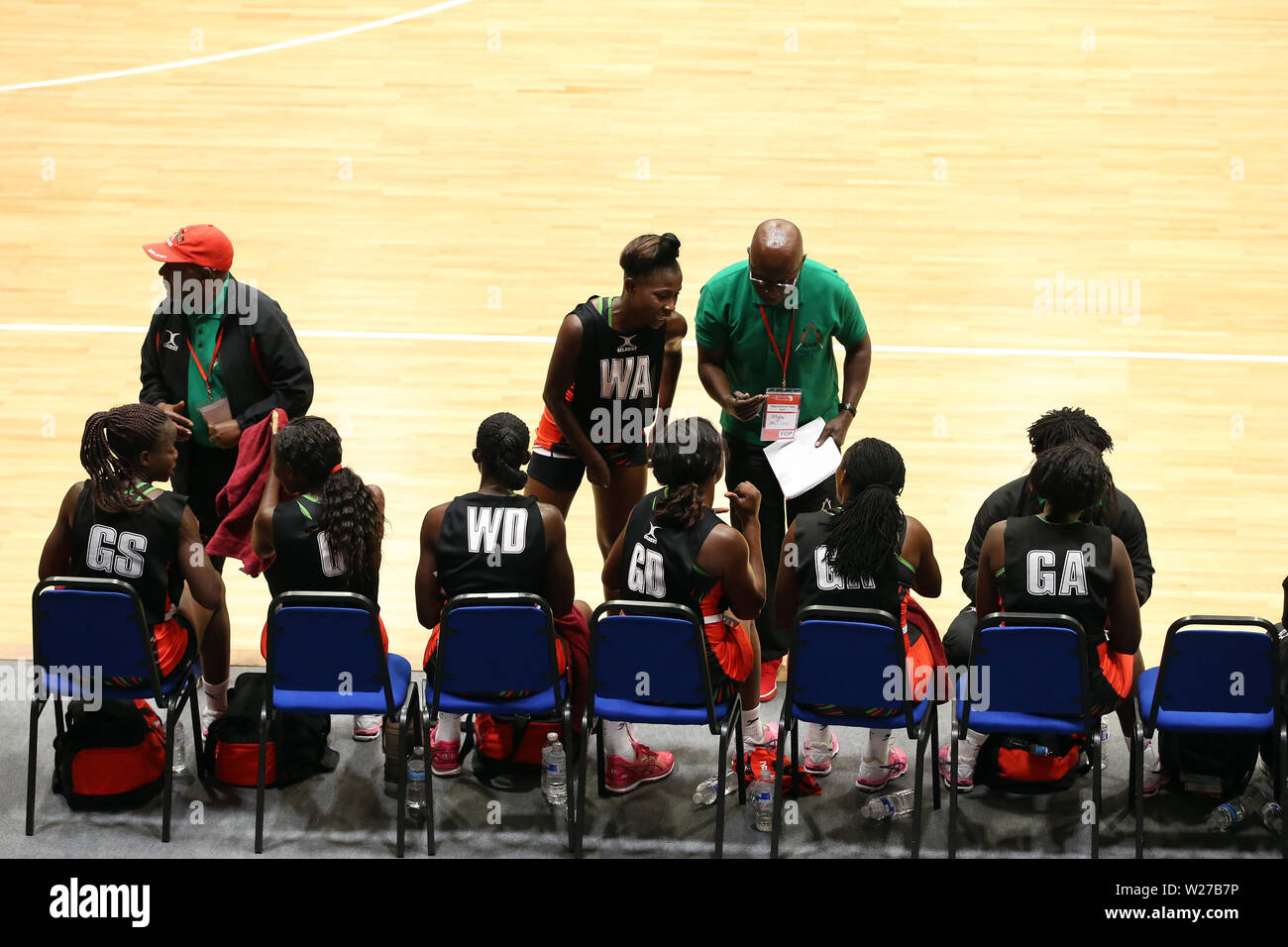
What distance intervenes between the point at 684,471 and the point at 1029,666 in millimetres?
1294

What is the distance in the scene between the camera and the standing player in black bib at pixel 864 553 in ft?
16.6

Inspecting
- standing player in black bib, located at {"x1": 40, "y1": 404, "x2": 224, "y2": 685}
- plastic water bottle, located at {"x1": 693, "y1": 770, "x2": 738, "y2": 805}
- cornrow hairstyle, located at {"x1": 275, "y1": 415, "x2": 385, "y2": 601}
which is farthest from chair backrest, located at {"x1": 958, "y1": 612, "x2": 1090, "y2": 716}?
standing player in black bib, located at {"x1": 40, "y1": 404, "x2": 224, "y2": 685}

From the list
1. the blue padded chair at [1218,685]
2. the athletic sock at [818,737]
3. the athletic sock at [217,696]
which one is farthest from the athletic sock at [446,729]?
the blue padded chair at [1218,685]

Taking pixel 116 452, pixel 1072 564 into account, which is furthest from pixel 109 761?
pixel 1072 564

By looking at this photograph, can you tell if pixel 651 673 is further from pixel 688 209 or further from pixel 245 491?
pixel 688 209

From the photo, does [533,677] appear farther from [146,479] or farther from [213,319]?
[213,319]

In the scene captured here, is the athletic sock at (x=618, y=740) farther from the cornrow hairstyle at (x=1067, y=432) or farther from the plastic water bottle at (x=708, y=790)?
the cornrow hairstyle at (x=1067, y=432)

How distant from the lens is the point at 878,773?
553 centimetres

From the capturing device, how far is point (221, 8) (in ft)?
40.2

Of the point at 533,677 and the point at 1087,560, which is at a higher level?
the point at 1087,560

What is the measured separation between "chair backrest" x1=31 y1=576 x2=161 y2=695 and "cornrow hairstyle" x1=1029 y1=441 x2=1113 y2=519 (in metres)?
3.00

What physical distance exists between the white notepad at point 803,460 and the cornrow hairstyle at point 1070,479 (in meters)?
1.17
